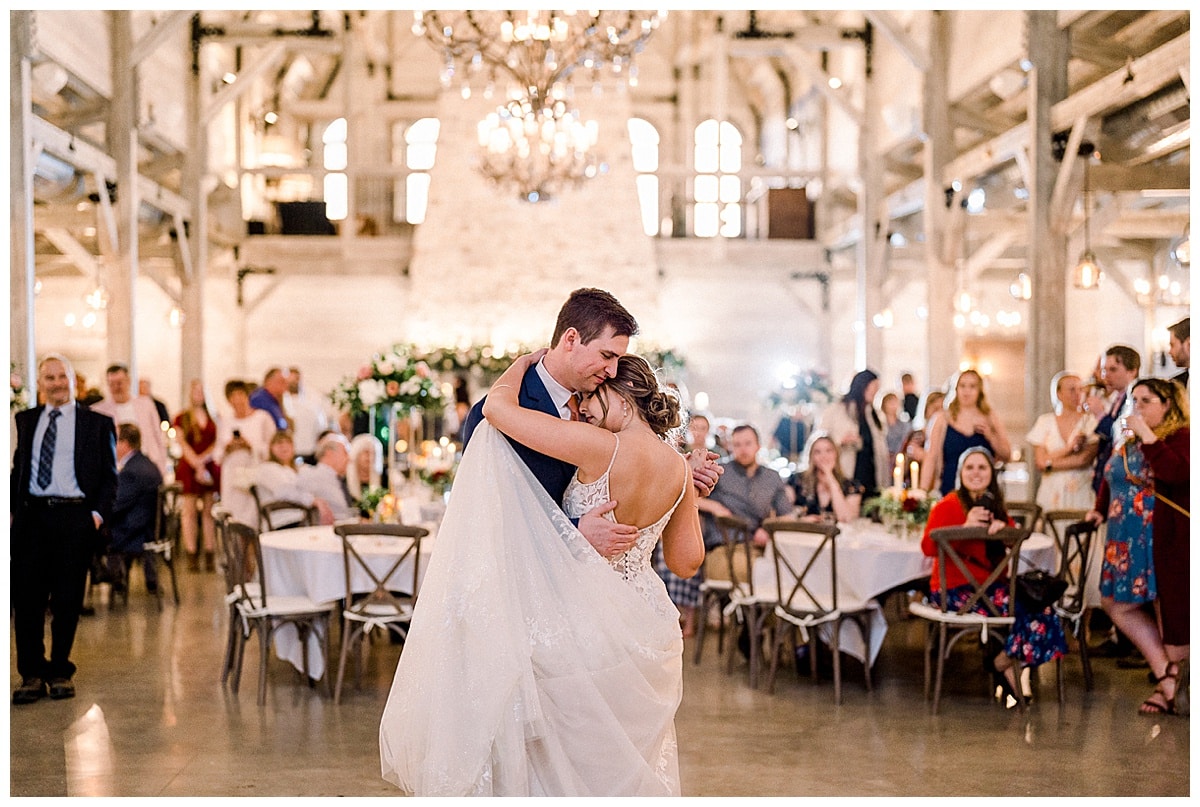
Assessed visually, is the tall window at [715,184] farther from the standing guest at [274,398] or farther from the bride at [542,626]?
the bride at [542,626]

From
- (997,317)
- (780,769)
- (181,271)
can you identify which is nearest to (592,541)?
(780,769)

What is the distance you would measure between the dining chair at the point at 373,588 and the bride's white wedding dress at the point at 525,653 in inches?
94.3

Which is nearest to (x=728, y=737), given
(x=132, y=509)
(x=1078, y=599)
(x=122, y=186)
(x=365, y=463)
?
(x=1078, y=599)

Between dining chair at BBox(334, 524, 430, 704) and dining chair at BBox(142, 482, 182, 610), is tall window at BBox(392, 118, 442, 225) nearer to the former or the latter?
dining chair at BBox(142, 482, 182, 610)

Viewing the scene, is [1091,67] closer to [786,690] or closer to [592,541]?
[786,690]

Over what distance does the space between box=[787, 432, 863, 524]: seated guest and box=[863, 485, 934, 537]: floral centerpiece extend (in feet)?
1.24

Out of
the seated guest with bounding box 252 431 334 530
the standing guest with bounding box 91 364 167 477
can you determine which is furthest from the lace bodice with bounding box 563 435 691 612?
the standing guest with bounding box 91 364 167 477

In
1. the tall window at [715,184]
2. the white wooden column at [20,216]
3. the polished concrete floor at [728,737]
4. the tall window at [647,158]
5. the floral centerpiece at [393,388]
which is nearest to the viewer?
the polished concrete floor at [728,737]

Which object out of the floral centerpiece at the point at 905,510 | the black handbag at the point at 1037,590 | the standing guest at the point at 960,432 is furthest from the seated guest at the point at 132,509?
the black handbag at the point at 1037,590

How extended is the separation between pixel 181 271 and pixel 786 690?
10887 millimetres

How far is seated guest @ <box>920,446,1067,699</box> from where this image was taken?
17.3ft

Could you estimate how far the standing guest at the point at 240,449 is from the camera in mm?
8594

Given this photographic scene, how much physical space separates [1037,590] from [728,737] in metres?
1.44

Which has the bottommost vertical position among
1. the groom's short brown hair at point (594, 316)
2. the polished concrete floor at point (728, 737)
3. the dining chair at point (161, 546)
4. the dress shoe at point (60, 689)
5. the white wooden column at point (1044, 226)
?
the polished concrete floor at point (728, 737)
